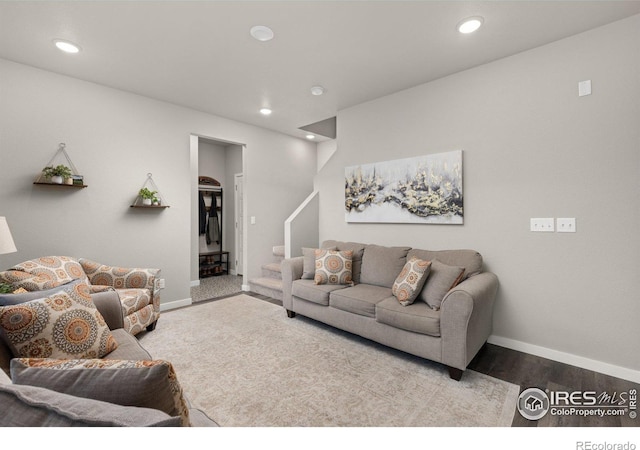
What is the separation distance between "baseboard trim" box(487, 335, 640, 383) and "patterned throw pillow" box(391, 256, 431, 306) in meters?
1.02

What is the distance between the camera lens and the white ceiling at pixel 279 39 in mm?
2082

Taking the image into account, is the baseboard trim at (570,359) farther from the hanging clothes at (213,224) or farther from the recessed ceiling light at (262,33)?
the hanging clothes at (213,224)

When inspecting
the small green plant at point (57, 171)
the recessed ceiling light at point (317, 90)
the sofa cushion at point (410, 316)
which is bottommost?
the sofa cushion at point (410, 316)

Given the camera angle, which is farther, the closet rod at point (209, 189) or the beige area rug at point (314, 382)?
the closet rod at point (209, 189)

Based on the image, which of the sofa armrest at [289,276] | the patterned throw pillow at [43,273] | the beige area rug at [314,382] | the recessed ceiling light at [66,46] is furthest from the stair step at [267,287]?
the recessed ceiling light at [66,46]

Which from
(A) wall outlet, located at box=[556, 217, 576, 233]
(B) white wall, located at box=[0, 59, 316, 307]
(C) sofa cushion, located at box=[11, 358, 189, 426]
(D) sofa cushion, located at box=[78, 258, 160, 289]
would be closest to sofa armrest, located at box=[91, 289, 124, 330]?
(D) sofa cushion, located at box=[78, 258, 160, 289]

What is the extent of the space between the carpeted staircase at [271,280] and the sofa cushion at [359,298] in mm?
1451

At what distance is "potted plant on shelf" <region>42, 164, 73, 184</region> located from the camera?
2855 mm

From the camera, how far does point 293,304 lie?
3.44 meters

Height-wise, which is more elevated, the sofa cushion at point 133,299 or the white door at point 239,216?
the white door at point 239,216

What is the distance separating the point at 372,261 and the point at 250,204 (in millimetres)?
2422

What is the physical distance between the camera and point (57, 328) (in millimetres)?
1473

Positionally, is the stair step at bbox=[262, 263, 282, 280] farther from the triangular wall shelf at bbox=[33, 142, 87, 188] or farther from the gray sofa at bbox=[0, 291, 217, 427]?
the gray sofa at bbox=[0, 291, 217, 427]

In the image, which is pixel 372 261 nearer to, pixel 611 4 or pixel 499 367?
pixel 499 367
